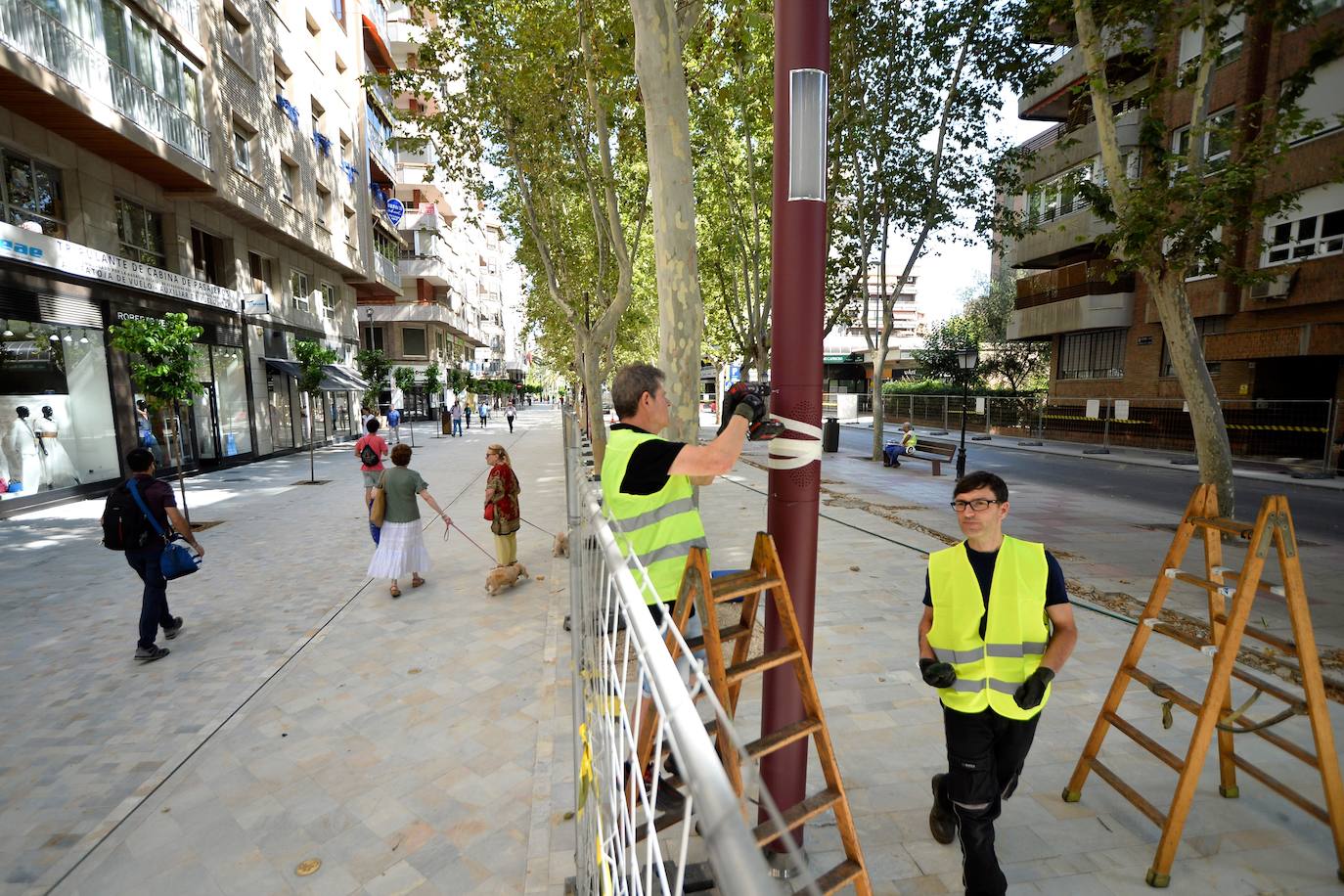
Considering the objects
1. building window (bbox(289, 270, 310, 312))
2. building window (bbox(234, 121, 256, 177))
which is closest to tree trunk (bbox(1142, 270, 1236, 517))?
building window (bbox(234, 121, 256, 177))

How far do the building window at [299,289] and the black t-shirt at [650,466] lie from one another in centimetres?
2354

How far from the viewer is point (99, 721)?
434 centimetres

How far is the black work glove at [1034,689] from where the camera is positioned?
240 centimetres

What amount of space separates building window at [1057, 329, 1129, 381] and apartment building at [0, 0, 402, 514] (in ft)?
88.4

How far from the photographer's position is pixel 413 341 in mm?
40469

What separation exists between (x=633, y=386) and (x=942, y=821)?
2.50 metres

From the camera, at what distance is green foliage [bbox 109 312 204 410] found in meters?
9.77

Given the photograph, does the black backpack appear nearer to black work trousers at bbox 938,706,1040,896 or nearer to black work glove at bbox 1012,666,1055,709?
black work trousers at bbox 938,706,1040,896

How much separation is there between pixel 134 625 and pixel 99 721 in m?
2.13

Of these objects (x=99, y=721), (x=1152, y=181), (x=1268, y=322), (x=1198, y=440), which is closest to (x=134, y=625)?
(x=99, y=721)

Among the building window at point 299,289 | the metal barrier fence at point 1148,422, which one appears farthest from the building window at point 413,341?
the metal barrier fence at point 1148,422

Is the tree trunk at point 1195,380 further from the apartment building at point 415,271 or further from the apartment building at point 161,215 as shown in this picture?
the apartment building at point 415,271

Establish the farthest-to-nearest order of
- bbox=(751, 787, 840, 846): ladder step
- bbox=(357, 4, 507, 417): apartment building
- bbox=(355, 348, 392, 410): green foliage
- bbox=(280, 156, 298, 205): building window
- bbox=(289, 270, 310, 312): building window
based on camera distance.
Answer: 1. bbox=(357, 4, 507, 417): apartment building
2. bbox=(355, 348, 392, 410): green foliage
3. bbox=(289, 270, 310, 312): building window
4. bbox=(280, 156, 298, 205): building window
5. bbox=(751, 787, 840, 846): ladder step

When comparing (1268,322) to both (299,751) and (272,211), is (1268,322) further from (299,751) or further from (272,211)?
(272,211)
